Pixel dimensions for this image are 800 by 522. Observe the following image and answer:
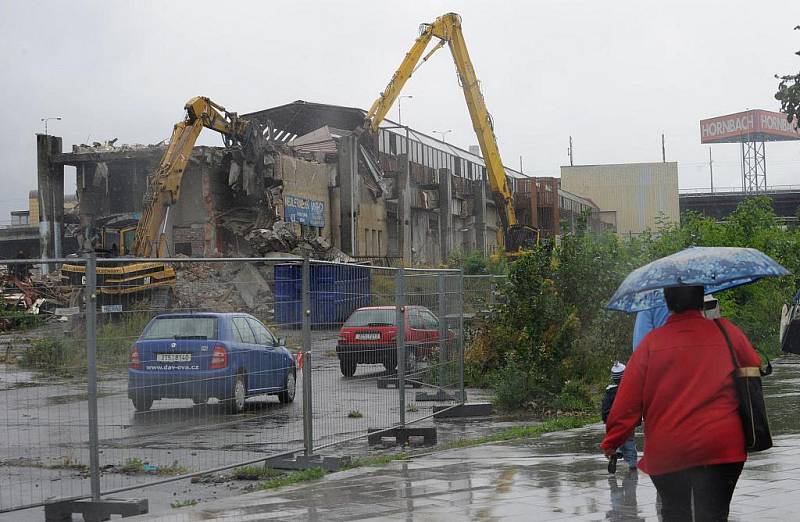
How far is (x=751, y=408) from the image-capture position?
4.93 metres

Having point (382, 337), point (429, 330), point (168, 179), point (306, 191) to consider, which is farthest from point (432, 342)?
point (306, 191)

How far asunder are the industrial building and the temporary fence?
38462mm

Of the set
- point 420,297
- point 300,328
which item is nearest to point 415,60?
point 420,297

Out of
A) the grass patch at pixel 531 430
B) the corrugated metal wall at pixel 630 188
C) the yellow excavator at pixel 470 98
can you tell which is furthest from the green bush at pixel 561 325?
the corrugated metal wall at pixel 630 188

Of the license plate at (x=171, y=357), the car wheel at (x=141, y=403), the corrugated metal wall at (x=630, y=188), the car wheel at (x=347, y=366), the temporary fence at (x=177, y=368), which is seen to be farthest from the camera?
the corrugated metal wall at (x=630, y=188)

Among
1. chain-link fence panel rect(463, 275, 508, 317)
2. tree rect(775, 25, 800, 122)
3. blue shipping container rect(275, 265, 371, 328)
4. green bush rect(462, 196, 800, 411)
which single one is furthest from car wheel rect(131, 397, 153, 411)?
tree rect(775, 25, 800, 122)

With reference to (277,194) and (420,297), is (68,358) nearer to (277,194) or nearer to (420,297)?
(420,297)

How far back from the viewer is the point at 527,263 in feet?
54.2

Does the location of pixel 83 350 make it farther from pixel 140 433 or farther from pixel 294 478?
pixel 294 478

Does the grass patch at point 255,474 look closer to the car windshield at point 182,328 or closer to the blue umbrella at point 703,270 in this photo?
the car windshield at point 182,328

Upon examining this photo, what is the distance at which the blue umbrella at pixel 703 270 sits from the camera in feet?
17.0

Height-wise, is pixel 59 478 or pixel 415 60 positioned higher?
pixel 415 60

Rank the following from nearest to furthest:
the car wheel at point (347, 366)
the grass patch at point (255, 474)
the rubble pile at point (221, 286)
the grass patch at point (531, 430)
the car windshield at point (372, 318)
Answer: the rubble pile at point (221, 286) < the grass patch at point (255, 474) < the car wheel at point (347, 366) < the car windshield at point (372, 318) < the grass patch at point (531, 430)

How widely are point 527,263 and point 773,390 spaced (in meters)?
4.36
